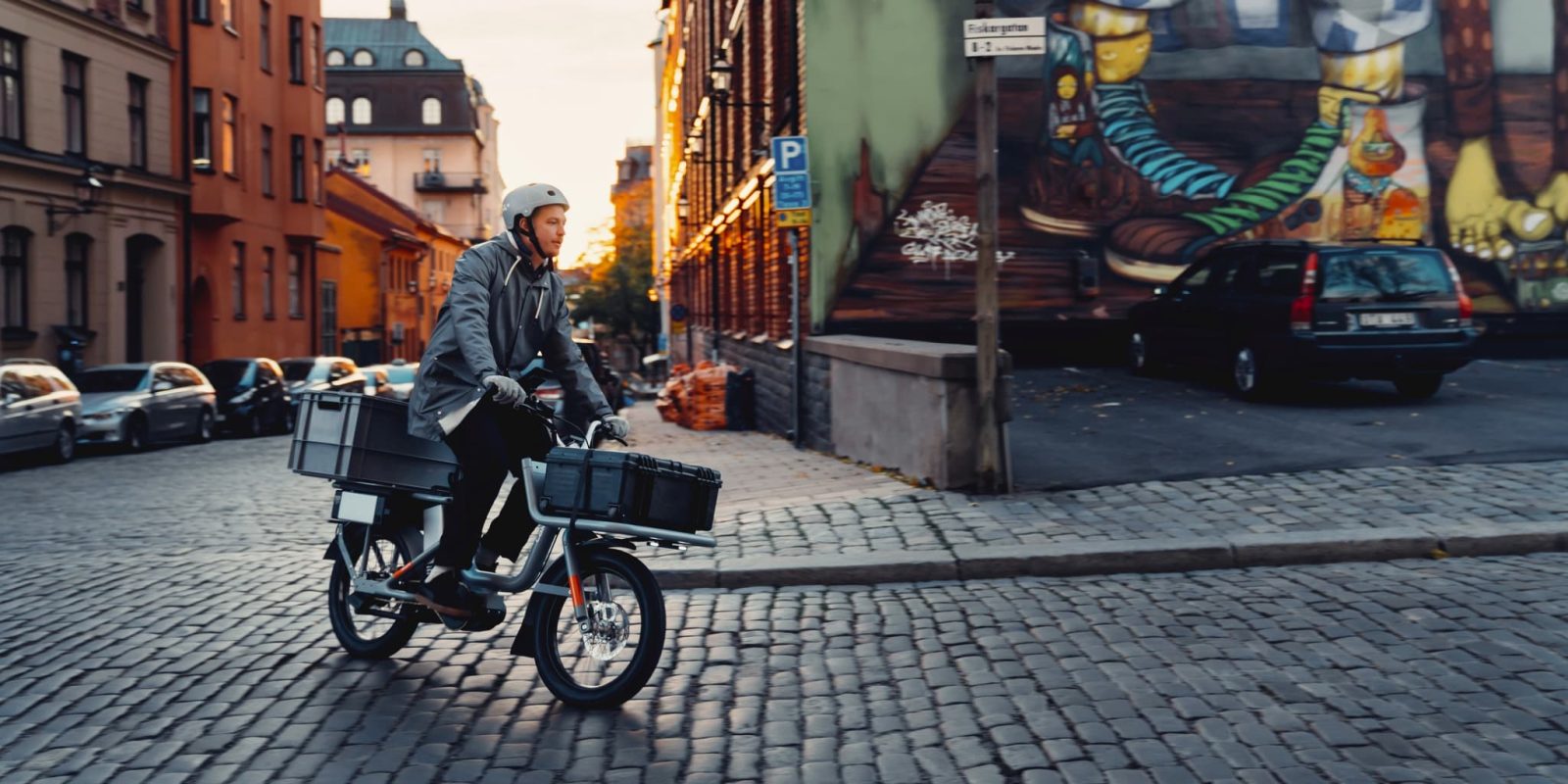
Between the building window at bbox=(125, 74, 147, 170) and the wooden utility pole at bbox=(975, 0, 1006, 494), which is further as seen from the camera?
the building window at bbox=(125, 74, 147, 170)

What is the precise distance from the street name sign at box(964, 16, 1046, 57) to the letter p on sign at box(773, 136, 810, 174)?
531cm

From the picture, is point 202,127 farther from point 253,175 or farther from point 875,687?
point 875,687

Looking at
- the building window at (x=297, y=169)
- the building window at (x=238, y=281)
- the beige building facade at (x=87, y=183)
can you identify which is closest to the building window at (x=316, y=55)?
the building window at (x=297, y=169)

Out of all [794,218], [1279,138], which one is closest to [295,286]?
[1279,138]

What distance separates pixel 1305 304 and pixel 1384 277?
2.81 ft

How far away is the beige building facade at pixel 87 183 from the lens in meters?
27.9

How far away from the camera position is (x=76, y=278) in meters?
30.3

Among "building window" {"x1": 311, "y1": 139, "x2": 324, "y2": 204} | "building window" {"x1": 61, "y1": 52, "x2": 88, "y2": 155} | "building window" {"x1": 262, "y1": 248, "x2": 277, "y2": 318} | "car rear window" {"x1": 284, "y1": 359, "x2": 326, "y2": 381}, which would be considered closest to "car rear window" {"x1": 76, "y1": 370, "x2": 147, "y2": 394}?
"car rear window" {"x1": 284, "y1": 359, "x2": 326, "y2": 381}

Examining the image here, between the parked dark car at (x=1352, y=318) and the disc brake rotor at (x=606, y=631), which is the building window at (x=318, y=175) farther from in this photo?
the disc brake rotor at (x=606, y=631)

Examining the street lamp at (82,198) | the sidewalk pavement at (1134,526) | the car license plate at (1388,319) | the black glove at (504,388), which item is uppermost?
the street lamp at (82,198)

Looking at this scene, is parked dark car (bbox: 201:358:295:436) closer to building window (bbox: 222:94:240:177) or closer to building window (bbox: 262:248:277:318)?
building window (bbox: 222:94:240:177)

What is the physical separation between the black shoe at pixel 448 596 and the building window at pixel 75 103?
92.1 feet

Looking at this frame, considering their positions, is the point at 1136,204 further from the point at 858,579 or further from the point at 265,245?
the point at 265,245

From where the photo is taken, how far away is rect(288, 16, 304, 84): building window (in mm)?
42791
